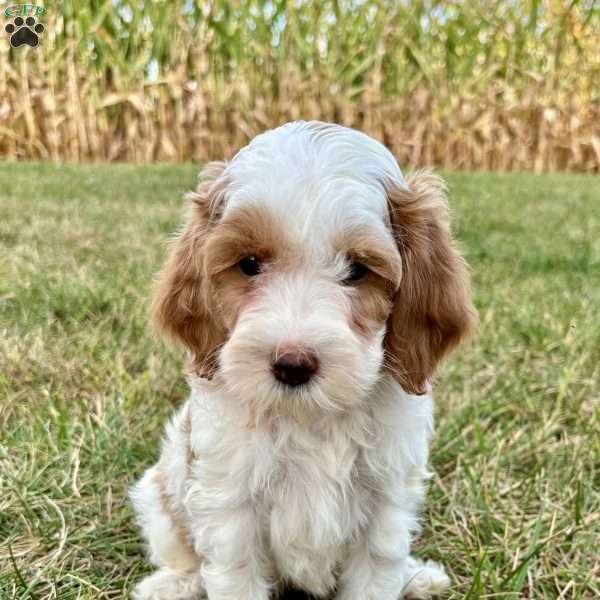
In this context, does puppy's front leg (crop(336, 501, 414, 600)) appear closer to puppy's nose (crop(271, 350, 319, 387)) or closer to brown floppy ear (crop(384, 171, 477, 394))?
brown floppy ear (crop(384, 171, 477, 394))

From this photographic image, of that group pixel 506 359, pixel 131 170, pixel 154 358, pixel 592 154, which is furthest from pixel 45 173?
pixel 592 154

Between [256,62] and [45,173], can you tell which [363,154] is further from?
[256,62]

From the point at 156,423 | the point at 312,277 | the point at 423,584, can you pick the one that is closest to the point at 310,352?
the point at 312,277

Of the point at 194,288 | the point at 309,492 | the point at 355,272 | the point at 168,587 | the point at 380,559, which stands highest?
the point at 355,272

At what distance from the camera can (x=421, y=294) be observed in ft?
7.77

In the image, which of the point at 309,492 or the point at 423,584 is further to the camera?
the point at 423,584

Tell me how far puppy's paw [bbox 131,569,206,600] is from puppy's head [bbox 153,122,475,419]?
0.88 meters

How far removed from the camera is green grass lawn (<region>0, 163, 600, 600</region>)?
8.95 feet

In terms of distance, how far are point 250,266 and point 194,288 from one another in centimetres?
35

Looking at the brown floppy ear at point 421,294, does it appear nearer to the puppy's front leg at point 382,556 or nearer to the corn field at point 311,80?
the puppy's front leg at point 382,556

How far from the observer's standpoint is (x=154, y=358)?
4117mm

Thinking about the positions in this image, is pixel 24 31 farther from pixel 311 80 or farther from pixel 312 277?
pixel 312 277

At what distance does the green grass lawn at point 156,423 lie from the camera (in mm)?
2729

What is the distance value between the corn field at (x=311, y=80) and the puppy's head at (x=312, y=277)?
1200 cm
